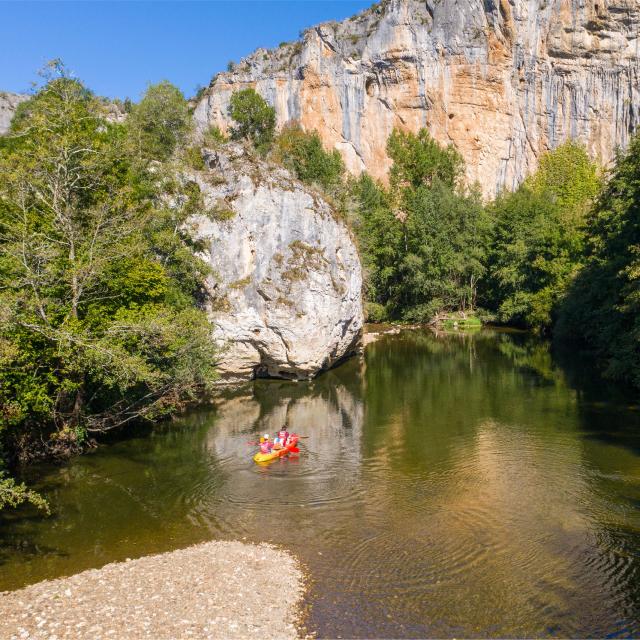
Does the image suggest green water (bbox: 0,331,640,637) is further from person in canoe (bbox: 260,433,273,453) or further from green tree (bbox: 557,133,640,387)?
green tree (bbox: 557,133,640,387)

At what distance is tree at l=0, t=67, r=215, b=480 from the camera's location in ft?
54.8

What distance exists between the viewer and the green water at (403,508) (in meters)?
11.3

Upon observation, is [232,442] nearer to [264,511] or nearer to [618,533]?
[264,511]

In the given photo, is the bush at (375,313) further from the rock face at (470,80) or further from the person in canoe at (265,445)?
the person in canoe at (265,445)

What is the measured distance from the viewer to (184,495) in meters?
17.0

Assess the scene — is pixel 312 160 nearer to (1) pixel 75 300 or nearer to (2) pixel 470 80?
(2) pixel 470 80

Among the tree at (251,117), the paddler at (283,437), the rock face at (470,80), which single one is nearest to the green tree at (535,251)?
the rock face at (470,80)

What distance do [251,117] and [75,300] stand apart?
3814 centimetres

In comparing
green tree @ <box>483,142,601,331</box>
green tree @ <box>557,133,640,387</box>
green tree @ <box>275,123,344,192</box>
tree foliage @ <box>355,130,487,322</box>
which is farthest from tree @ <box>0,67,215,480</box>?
tree foliage @ <box>355,130,487,322</box>

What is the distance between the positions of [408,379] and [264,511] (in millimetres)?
18595

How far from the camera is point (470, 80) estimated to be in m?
77.3

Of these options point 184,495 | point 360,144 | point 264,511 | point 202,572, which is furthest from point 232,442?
point 360,144

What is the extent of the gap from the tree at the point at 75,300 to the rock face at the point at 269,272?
20.6ft

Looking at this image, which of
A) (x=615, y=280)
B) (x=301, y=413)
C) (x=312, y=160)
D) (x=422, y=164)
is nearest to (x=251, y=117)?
(x=312, y=160)
